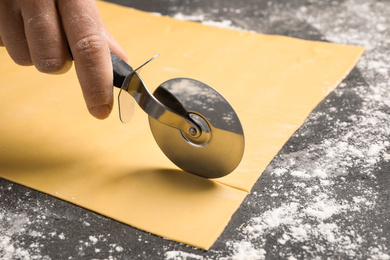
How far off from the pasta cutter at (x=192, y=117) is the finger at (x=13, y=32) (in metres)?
0.21

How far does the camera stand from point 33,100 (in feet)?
4.81

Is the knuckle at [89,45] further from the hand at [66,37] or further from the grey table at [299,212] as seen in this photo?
the grey table at [299,212]

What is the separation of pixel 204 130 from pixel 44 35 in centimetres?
40

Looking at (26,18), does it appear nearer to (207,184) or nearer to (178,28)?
(207,184)

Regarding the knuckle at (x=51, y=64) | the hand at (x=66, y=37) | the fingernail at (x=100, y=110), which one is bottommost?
the fingernail at (x=100, y=110)

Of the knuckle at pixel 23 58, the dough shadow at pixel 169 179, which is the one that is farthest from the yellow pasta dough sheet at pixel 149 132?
the knuckle at pixel 23 58

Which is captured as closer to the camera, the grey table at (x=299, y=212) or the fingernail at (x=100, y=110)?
the grey table at (x=299, y=212)

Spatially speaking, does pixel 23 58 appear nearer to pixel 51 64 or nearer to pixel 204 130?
A: pixel 51 64

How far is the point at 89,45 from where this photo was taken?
1.05 meters

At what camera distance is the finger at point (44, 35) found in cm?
105

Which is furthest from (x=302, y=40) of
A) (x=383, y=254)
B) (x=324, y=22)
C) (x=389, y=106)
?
(x=383, y=254)

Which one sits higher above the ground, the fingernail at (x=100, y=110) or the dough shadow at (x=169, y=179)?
the fingernail at (x=100, y=110)

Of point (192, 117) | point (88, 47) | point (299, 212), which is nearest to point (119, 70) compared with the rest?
point (88, 47)

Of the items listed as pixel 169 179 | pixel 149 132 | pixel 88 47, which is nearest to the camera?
pixel 88 47
